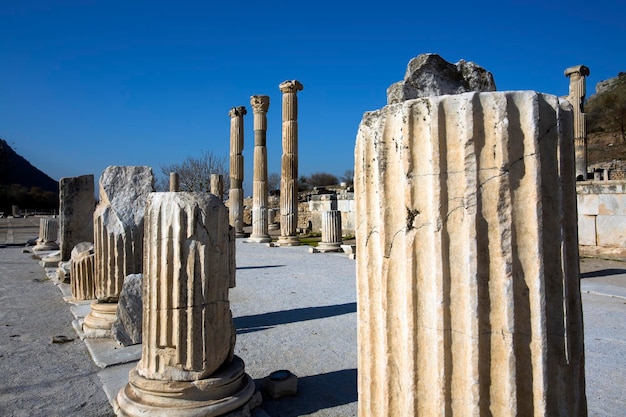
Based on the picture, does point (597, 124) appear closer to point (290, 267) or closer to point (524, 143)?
point (290, 267)

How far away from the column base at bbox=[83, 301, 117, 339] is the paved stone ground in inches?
8.0

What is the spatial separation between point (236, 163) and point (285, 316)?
15291 mm

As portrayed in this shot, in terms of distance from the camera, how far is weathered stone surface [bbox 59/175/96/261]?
9961 millimetres

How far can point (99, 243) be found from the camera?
18.1 feet

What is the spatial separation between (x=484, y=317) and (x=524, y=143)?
69 cm

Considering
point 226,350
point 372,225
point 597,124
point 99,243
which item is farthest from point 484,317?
point 597,124

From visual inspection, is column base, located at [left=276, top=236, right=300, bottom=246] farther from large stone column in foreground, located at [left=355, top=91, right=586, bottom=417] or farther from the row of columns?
large stone column in foreground, located at [left=355, top=91, right=586, bottom=417]

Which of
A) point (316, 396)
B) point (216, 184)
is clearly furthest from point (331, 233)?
point (316, 396)

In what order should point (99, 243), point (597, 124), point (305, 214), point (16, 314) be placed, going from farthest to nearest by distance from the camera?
point (597, 124)
point (305, 214)
point (16, 314)
point (99, 243)

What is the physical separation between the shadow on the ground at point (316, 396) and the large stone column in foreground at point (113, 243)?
2601 mm

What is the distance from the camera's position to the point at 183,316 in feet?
11.6

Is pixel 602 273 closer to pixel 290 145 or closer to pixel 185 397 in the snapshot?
pixel 185 397

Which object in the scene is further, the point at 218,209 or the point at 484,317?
the point at 218,209

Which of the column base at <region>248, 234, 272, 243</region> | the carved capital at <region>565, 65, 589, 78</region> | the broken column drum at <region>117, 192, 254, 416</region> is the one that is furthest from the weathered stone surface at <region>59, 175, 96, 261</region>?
the carved capital at <region>565, 65, 589, 78</region>
